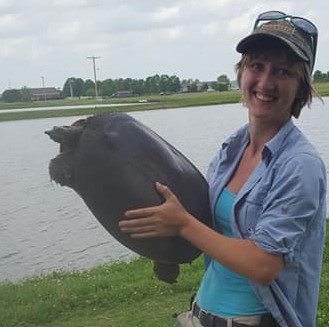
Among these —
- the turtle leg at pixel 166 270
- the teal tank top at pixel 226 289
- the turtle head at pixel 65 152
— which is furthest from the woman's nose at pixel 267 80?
the turtle leg at pixel 166 270

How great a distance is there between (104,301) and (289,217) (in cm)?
529

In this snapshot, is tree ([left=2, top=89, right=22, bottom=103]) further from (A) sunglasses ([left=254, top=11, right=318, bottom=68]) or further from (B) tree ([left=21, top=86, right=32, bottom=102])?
(A) sunglasses ([left=254, top=11, right=318, bottom=68])

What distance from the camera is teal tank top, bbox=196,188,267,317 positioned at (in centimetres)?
228

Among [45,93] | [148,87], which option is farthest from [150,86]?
[45,93]

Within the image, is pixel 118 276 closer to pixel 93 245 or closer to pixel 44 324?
pixel 44 324

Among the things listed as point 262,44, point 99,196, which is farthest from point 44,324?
point 262,44

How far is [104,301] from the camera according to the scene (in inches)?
279

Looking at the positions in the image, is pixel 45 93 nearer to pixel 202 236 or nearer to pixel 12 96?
pixel 12 96

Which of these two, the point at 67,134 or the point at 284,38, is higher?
the point at 284,38

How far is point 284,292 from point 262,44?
848mm

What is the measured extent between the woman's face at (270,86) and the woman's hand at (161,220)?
0.44 m

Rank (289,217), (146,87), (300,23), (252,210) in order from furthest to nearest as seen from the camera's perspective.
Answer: (146,87), (300,23), (252,210), (289,217)

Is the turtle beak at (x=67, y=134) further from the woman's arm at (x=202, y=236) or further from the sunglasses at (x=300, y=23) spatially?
the sunglasses at (x=300, y=23)

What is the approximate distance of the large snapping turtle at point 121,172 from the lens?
232 centimetres
